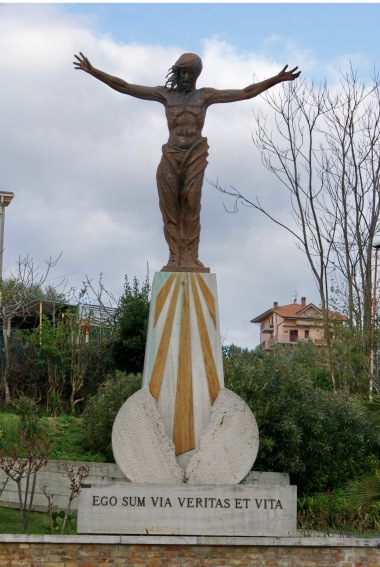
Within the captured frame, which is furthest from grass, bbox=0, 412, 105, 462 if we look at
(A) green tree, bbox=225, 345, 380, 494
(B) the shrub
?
(A) green tree, bbox=225, 345, 380, 494

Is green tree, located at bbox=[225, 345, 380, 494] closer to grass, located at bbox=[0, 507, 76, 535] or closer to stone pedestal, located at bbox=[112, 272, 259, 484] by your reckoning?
grass, located at bbox=[0, 507, 76, 535]

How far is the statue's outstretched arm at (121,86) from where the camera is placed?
12.9 meters

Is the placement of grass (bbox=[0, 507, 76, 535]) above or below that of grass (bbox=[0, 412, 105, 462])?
below

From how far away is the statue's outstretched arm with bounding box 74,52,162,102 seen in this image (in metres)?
12.9

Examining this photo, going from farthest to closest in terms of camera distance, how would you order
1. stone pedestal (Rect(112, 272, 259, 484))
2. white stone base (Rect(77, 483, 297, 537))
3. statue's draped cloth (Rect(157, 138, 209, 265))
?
statue's draped cloth (Rect(157, 138, 209, 265))
stone pedestal (Rect(112, 272, 259, 484))
white stone base (Rect(77, 483, 297, 537))

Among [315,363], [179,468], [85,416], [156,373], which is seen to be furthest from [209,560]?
[315,363]

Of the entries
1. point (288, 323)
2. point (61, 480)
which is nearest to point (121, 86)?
point (61, 480)

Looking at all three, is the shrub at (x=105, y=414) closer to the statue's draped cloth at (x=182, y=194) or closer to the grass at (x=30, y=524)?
the grass at (x=30, y=524)

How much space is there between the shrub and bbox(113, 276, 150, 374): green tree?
5109mm

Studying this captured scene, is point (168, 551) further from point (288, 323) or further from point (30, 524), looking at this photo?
point (288, 323)

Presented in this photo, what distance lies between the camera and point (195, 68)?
12.8 m

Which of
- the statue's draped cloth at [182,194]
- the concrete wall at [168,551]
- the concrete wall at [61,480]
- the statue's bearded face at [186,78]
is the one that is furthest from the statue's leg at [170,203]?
the concrete wall at [61,480]

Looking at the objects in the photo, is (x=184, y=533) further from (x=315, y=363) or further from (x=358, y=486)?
(x=315, y=363)

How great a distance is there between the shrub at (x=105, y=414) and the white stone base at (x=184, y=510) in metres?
9.02
